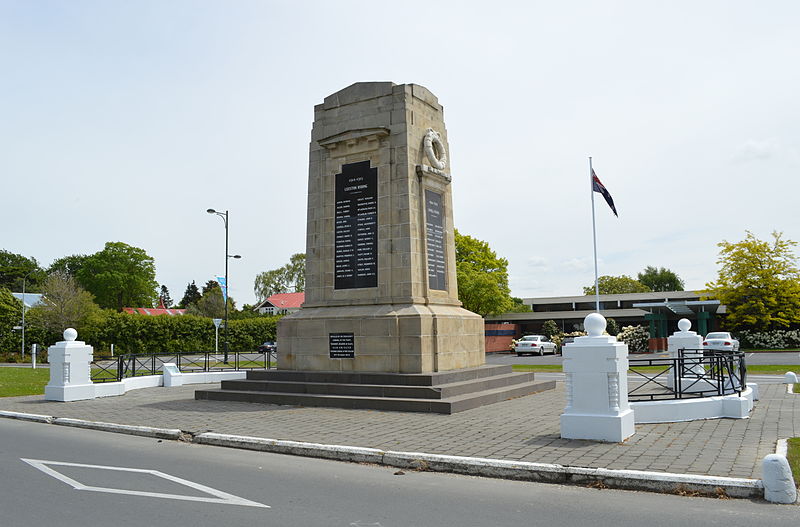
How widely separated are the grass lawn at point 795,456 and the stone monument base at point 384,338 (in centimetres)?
716

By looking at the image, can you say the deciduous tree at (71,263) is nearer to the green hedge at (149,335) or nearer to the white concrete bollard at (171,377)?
the green hedge at (149,335)

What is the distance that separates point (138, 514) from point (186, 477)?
165 centimetres

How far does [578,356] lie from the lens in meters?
8.91

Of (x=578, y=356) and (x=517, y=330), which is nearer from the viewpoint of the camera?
(x=578, y=356)

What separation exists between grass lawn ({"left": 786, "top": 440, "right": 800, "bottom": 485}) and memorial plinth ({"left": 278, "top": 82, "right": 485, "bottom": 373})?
23.6 ft

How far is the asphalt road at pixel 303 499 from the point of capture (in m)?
5.48

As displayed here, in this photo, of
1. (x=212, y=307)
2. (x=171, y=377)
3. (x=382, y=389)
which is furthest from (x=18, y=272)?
(x=382, y=389)

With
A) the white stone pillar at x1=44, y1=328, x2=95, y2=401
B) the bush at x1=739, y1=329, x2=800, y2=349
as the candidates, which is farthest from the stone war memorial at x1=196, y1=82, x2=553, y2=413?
the bush at x1=739, y1=329, x2=800, y2=349

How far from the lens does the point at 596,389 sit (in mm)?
8711

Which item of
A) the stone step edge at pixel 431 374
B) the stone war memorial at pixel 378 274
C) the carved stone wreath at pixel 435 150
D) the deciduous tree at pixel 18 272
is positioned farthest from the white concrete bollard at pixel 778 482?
the deciduous tree at pixel 18 272

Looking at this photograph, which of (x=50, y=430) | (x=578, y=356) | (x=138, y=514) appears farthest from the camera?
(x=50, y=430)

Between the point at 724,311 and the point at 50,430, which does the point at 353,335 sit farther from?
the point at 724,311

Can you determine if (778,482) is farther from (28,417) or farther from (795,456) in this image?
(28,417)

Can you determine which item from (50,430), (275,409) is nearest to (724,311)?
(275,409)
